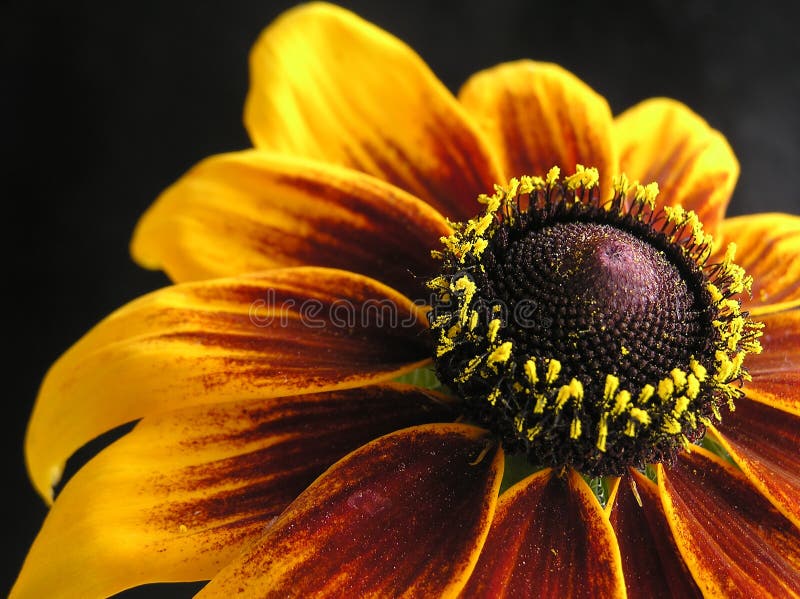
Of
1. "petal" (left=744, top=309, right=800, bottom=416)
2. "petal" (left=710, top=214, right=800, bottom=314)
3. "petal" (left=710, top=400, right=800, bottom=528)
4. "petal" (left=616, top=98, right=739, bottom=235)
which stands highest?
"petal" (left=616, top=98, right=739, bottom=235)

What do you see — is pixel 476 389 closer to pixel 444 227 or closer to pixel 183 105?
pixel 444 227

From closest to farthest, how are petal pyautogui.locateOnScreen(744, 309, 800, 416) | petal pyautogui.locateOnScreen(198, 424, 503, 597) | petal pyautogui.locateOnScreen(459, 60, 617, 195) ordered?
petal pyautogui.locateOnScreen(198, 424, 503, 597)
petal pyautogui.locateOnScreen(744, 309, 800, 416)
petal pyautogui.locateOnScreen(459, 60, 617, 195)

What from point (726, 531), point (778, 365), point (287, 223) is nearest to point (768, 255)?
point (778, 365)

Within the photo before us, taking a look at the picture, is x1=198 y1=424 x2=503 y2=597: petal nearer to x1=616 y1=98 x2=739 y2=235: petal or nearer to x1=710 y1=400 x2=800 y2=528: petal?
x1=710 y1=400 x2=800 y2=528: petal

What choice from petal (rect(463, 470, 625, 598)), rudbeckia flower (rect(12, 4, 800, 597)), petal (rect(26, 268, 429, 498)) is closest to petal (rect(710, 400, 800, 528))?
rudbeckia flower (rect(12, 4, 800, 597))

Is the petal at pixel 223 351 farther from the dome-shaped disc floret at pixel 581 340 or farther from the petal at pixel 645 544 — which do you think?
the petal at pixel 645 544

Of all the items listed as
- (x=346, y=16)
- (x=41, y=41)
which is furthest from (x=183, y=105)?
(x=346, y=16)

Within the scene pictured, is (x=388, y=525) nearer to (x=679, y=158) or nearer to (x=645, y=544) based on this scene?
(x=645, y=544)

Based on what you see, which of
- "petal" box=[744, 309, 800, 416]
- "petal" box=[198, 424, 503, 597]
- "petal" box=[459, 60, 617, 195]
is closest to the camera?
"petal" box=[198, 424, 503, 597]
